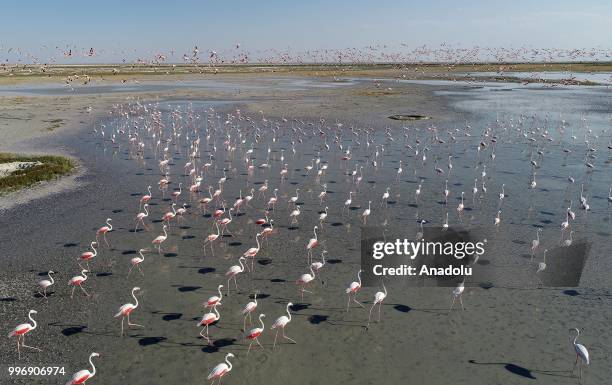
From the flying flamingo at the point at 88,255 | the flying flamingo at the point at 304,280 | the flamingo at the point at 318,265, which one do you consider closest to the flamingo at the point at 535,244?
the flamingo at the point at 318,265

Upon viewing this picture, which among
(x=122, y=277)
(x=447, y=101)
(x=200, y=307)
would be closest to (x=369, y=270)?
(x=200, y=307)

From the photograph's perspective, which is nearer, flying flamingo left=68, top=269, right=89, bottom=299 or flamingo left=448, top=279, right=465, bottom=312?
flamingo left=448, top=279, right=465, bottom=312

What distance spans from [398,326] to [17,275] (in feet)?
40.2

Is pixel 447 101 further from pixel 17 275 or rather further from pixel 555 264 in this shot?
pixel 17 275

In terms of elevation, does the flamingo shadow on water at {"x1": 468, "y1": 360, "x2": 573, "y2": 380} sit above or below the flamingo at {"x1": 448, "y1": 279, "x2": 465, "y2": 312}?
below

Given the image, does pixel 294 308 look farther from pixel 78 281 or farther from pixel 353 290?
pixel 78 281

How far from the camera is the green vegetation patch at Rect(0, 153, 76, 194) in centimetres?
2333

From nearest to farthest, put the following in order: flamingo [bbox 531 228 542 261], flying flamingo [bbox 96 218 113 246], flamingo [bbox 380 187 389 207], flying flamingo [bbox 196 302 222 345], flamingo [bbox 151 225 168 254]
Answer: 1. flying flamingo [bbox 196 302 222 345]
2. flamingo [bbox 531 228 542 261]
3. flamingo [bbox 151 225 168 254]
4. flying flamingo [bbox 96 218 113 246]
5. flamingo [bbox 380 187 389 207]

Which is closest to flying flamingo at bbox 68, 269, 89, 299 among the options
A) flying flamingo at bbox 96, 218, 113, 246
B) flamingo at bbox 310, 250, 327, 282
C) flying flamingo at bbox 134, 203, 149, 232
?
flying flamingo at bbox 96, 218, 113, 246

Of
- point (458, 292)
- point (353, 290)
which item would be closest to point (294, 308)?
point (353, 290)

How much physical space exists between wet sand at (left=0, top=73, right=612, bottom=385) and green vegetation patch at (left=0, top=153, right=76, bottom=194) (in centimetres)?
386

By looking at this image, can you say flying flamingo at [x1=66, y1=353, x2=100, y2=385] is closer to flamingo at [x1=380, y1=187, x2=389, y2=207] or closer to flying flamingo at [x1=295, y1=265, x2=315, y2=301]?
flying flamingo at [x1=295, y1=265, x2=315, y2=301]

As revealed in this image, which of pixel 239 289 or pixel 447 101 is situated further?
pixel 447 101

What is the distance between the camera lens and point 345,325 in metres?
11.9
